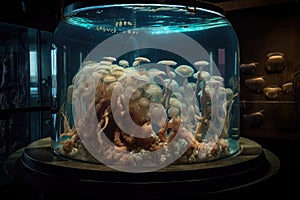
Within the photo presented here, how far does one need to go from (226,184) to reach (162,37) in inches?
35.9

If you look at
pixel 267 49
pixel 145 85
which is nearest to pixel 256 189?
pixel 145 85

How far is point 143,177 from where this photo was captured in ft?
3.34

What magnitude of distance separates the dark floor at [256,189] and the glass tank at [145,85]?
0.13m

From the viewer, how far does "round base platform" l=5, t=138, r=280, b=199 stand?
995 mm

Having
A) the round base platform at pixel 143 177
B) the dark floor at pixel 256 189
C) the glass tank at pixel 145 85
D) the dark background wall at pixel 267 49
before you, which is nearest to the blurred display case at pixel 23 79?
the dark background wall at pixel 267 49

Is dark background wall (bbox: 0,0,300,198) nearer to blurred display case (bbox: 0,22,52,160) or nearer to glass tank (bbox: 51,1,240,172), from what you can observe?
blurred display case (bbox: 0,22,52,160)

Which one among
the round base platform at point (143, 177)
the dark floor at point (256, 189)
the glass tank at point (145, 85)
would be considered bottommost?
the dark floor at point (256, 189)

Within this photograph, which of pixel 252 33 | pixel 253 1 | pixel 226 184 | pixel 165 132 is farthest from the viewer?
pixel 252 33

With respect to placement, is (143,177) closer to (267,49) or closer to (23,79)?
(267,49)

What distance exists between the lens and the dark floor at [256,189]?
98cm

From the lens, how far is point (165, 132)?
50.3 inches

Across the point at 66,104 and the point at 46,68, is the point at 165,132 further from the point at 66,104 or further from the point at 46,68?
the point at 46,68

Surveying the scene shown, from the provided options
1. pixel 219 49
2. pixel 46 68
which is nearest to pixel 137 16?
pixel 219 49

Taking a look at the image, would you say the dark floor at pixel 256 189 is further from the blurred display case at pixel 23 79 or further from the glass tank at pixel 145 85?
the blurred display case at pixel 23 79
